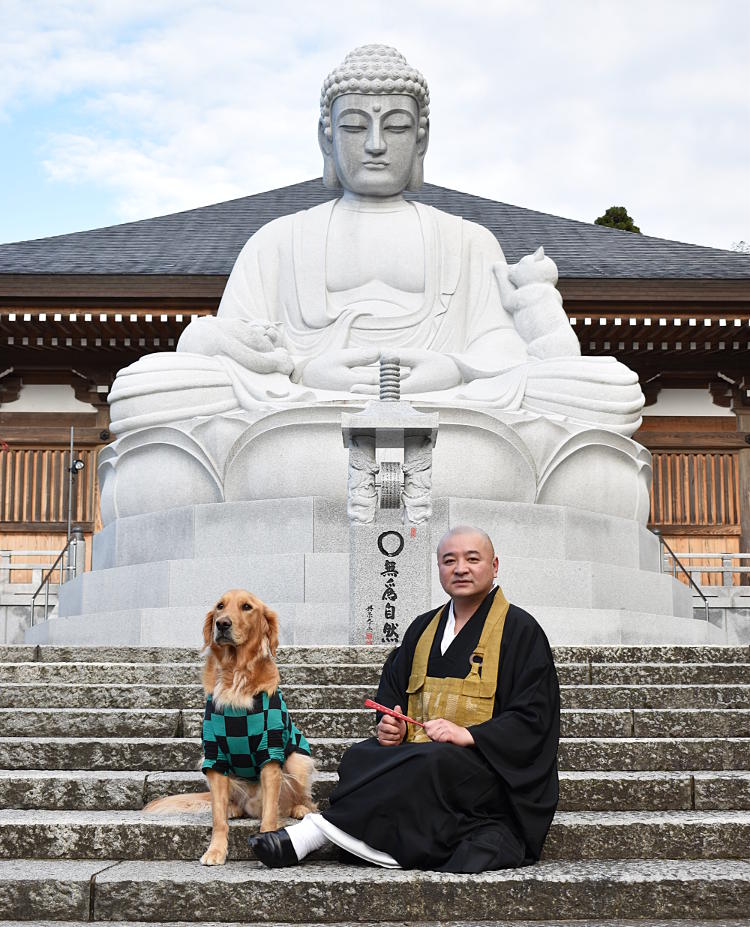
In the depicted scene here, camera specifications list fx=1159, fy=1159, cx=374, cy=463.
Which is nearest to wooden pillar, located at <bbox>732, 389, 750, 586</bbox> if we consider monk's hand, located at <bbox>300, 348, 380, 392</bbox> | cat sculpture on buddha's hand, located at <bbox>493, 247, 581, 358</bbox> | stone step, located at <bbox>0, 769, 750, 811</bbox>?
cat sculpture on buddha's hand, located at <bbox>493, 247, 581, 358</bbox>

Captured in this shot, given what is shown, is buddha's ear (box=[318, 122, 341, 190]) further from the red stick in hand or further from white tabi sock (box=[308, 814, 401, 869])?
white tabi sock (box=[308, 814, 401, 869])

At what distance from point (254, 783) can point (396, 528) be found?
108 inches

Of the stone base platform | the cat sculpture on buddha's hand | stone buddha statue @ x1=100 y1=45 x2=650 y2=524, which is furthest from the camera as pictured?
the cat sculpture on buddha's hand

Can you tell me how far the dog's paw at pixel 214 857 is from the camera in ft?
10.9

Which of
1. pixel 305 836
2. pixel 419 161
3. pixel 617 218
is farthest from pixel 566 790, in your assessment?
pixel 617 218

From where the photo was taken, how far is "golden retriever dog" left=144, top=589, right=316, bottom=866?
3.44 meters

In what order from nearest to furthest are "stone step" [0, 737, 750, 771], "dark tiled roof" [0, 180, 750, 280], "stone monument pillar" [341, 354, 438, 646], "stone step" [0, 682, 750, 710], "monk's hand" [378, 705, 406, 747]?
"monk's hand" [378, 705, 406, 747] < "stone step" [0, 737, 750, 771] < "stone step" [0, 682, 750, 710] < "stone monument pillar" [341, 354, 438, 646] < "dark tiled roof" [0, 180, 750, 280]

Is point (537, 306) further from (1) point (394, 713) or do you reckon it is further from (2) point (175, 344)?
(1) point (394, 713)

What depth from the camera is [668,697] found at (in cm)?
473

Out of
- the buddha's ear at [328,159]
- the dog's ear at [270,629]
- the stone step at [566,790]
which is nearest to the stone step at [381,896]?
the stone step at [566,790]

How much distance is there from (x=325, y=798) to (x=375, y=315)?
19.7ft

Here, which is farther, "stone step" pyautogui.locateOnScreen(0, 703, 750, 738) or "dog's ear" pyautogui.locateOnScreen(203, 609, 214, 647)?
"stone step" pyautogui.locateOnScreen(0, 703, 750, 738)

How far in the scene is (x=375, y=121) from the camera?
31.0 ft

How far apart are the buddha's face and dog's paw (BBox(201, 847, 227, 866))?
7200mm
